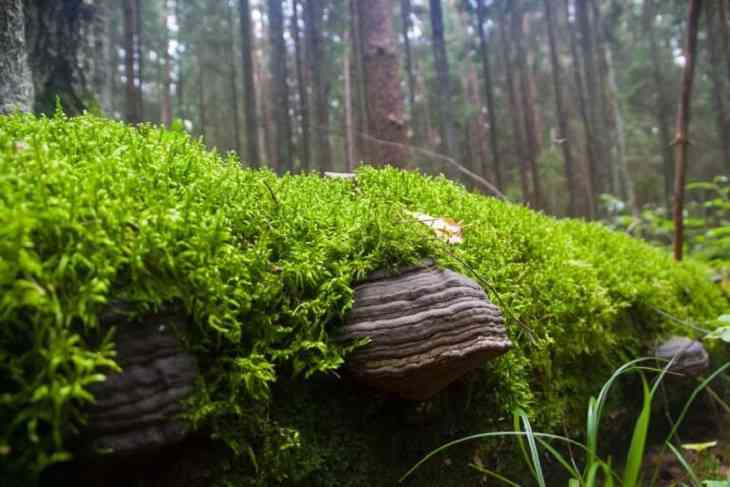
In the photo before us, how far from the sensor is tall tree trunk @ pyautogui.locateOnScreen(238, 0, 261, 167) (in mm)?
10352

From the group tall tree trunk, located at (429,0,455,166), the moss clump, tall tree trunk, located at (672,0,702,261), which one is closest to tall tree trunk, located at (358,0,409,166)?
tall tree trunk, located at (672,0,702,261)

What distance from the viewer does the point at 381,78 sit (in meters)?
6.83

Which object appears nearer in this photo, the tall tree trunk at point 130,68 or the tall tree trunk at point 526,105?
the tall tree trunk at point 130,68

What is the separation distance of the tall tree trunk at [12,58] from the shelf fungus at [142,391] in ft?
5.60

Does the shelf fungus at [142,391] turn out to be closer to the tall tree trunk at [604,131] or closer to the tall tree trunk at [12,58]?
the tall tree trunk at [12,58]

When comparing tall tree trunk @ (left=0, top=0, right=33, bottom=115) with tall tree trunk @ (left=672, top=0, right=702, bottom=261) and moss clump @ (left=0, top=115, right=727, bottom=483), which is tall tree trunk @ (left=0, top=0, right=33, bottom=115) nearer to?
moss clump @ (left=0, top=115, right=727, bottom=483)

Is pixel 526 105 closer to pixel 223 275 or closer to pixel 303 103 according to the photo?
pixel 303 103

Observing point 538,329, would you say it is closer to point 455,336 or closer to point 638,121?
point 455,336

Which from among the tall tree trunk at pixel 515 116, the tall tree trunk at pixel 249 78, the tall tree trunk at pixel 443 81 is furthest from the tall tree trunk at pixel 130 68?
the tall tree trunk at pixel 515 116

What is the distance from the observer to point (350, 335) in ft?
4.92

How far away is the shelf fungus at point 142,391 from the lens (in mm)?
1010

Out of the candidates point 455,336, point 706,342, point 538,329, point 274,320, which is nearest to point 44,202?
point 274,320

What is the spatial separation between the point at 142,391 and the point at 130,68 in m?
10.4

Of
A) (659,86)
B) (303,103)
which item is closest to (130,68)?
(303,103)
